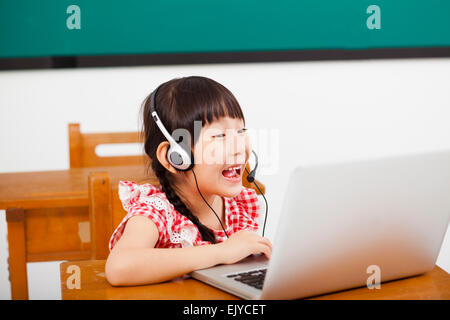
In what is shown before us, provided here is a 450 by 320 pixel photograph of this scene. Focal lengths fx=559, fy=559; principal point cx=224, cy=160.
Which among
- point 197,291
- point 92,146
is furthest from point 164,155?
point 92,146

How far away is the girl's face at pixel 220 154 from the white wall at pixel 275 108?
1.39 meters

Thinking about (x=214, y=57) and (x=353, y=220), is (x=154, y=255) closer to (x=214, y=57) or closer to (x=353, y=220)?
(x=353, y=220)

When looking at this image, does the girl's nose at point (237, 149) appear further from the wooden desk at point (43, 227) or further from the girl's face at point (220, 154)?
the wooden desk at point (43, 227)

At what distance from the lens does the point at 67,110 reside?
2.38 m

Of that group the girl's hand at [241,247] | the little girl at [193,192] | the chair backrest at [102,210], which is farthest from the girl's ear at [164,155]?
the girl's hand at [241,247]

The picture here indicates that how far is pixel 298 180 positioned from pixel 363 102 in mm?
2089

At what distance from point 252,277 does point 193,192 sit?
0.31 m

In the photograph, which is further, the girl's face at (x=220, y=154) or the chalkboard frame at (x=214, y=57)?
the chalkboard frame at (x=214, y=57)

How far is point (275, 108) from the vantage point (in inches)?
99.7

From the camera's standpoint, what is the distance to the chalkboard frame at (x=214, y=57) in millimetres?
2348

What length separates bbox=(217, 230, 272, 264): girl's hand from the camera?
867 mm

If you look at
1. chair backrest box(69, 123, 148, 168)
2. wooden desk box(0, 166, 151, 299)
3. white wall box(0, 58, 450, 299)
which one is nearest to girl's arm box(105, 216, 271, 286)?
wooden desk box(0, 166, 151, 299)
